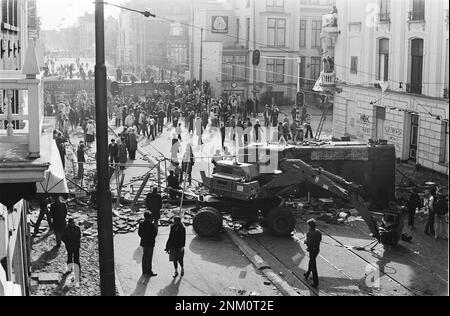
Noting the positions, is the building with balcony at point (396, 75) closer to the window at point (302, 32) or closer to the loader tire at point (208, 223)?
the loader tire at point (208, 223)

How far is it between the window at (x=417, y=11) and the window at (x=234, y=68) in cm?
3109

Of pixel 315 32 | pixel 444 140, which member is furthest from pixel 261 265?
pixel 315 32

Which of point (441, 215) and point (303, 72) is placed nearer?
point (441, 215)

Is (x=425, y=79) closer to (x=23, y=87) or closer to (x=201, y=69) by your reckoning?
(x=23, y=87)

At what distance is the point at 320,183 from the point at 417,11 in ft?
51.3

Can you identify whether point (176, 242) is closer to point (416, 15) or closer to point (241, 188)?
point (241, 188)

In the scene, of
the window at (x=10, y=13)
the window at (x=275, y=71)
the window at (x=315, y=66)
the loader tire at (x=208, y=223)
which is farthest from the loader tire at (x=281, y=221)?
the window at (x=315, y=66)

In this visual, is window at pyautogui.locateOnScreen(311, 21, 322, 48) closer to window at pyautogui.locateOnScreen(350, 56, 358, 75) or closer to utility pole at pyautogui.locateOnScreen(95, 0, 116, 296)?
window at pyautogui.locateOnScreen(350, 56, 358, 75)

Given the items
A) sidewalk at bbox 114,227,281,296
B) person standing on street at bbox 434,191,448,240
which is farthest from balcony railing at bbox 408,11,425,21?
sidewalk at bbox 114,227,281,296

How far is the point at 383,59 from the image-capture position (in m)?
35.5

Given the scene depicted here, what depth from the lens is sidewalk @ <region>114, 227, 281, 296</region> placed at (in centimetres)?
1564

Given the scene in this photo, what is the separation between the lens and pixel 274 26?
62.4m

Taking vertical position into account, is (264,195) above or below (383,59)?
below

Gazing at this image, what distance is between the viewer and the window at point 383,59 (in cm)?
3516
